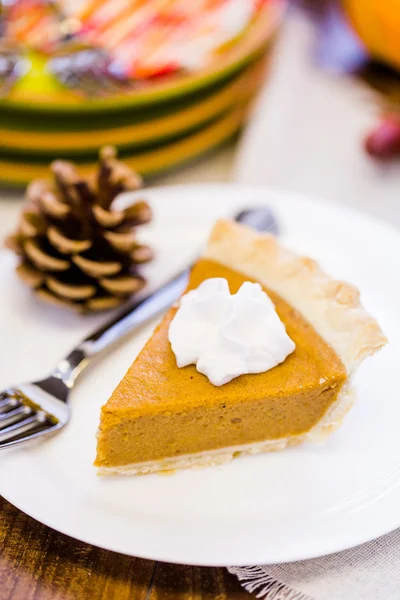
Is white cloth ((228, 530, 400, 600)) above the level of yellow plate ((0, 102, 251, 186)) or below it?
below

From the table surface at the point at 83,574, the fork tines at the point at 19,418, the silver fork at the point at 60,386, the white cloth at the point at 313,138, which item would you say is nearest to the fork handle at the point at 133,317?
the silver fork at the point at 60,386

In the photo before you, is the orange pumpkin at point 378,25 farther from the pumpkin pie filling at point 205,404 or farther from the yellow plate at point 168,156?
the pumpkin pie filling at point 205,404

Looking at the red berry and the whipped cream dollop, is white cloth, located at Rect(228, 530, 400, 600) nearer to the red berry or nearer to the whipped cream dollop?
the whipped cream dollop

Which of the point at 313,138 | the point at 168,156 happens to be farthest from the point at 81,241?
the point at 313,138

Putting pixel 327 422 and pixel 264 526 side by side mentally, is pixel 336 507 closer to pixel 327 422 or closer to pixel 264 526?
pixel 264 526

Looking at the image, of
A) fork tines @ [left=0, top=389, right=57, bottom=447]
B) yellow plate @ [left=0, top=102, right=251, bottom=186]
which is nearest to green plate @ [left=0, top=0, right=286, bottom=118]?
yellow plate @ [left=0, top=102, right=251, bottom=186]

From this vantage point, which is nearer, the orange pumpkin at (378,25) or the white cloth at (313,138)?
the white cloth at (313,138)

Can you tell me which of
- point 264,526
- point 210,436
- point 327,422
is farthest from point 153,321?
point 264,526
